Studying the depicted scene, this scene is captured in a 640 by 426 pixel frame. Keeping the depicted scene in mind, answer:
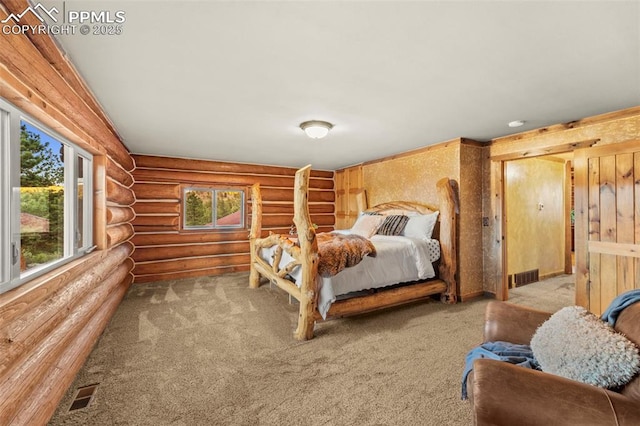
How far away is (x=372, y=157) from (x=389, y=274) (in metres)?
2.73

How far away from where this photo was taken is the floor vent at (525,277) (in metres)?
4.88

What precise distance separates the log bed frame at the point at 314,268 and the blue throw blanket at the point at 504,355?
64.1 inches

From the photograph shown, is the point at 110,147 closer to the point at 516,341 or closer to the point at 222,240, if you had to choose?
the point at 222,240

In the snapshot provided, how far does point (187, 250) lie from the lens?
222 inches

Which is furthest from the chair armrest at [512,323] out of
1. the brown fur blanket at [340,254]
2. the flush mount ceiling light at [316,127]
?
the flush mount ceiling light at [316,127]

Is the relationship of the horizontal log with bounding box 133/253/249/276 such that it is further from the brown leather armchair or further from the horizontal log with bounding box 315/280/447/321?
the brown leather armchair

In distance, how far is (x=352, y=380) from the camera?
2199 mm

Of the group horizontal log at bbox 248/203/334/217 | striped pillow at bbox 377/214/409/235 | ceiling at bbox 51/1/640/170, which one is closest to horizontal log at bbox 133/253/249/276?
horizontal log at bbox 248/203/334/217

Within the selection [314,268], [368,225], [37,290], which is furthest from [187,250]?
[37,290]

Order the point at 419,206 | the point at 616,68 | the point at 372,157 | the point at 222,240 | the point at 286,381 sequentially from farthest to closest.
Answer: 1. the point at 222,240
2. the point at 372,157
3. the point at 419,206
4. the point at 286,381
5. the point at 616,68

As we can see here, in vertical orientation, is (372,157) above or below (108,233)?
above

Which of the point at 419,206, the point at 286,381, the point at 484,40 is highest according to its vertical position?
the point at 484,40

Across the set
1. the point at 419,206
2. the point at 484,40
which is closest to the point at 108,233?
the point at 484,40

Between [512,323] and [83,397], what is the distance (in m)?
2.95
